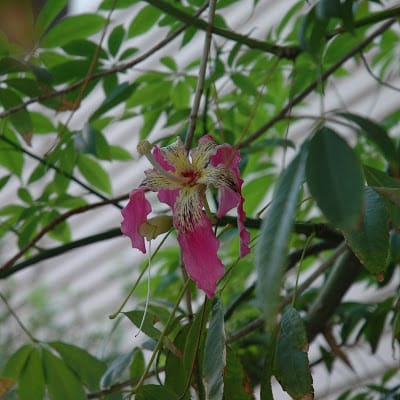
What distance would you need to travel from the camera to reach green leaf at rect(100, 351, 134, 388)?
0.62 metres

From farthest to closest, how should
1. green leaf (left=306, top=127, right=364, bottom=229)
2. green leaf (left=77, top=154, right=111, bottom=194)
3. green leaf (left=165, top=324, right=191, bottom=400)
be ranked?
green leaf (left=77, top=154, right=111, bottom=194)
green leaf (left=165, top=324, right=191, bottom=400)
green leaf (left=306, top=127, right=364, bottom=229)

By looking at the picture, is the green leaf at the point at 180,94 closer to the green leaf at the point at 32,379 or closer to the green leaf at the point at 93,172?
the green leaf at the point at 93,172

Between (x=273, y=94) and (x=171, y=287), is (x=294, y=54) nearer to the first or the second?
(x=273, y=94)

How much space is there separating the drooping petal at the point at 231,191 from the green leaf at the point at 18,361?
28 centimetres

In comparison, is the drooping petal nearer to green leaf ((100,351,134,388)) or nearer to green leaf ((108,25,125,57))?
green leaf ((100,351,134,388))

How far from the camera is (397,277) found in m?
1.77

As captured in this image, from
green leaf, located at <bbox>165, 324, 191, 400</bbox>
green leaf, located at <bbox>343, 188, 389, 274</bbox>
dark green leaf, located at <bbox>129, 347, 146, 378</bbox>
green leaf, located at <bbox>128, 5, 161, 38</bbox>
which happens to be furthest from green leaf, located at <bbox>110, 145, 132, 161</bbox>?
green leaf, located at <bbox>343, 188, 389, 274</bbox>

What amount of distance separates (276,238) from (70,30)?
0.54 metres

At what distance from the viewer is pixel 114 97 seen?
664 millimetres

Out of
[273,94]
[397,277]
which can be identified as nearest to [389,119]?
[273,94]

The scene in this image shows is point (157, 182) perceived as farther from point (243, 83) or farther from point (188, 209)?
point (243, 83)

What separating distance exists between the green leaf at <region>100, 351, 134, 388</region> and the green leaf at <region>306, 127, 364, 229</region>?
1.20ft

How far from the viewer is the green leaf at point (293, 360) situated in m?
0.43

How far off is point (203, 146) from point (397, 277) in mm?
1384
